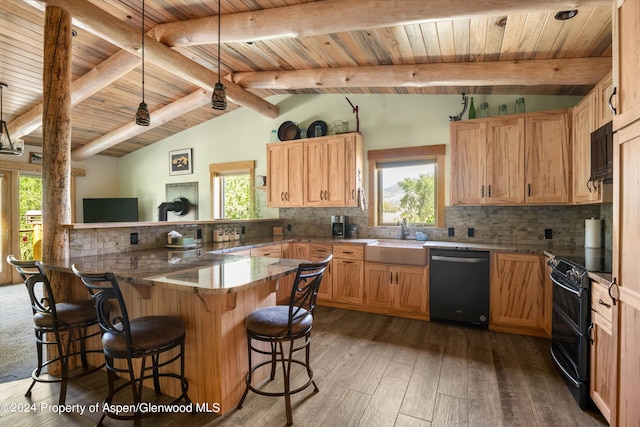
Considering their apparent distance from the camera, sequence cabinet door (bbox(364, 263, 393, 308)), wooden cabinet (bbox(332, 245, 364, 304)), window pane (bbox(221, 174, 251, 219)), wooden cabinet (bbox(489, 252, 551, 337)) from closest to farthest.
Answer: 1. wooden cabinet (bbox(489, 252, 551, 337))
2. cabinet door (bbox(364, 263, 393, 308))
3. wooden cabinet (bbox(332, 245, 364, 304))
4. window pane (bbox(221, 174, 251, 219))

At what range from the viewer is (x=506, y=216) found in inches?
142

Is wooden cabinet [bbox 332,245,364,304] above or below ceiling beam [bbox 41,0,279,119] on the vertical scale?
below

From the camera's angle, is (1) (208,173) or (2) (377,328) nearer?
(2) (377,328)

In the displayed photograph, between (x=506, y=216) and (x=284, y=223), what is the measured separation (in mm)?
3199

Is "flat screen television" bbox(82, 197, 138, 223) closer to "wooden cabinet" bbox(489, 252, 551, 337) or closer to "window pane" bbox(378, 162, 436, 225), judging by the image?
"window pane" bbox(378, 162, 436, 225)

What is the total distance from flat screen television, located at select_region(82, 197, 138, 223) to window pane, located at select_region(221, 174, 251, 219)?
7.16 feet

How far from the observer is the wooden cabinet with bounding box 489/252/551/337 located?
9.68 feet

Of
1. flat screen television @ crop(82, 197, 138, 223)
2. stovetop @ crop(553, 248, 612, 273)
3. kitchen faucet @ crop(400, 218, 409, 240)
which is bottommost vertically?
stovetop @ crop(553, 248, 612, 273)

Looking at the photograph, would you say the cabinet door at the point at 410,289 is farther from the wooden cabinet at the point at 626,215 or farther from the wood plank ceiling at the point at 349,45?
the wood plank ceiling at the point at 349,45

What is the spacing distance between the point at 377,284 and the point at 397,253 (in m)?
0.48

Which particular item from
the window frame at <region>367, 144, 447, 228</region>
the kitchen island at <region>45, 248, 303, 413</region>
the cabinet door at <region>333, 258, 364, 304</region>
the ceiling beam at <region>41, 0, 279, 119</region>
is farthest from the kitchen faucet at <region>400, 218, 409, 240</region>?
the ceiling beam at <region>41, 0, 279, 119</region>

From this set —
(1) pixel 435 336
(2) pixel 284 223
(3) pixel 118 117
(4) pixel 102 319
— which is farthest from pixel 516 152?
(3) pixel 118 117

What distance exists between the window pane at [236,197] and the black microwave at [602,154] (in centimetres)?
465

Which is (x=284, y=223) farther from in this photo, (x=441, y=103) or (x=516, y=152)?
(x=516, y=152)
